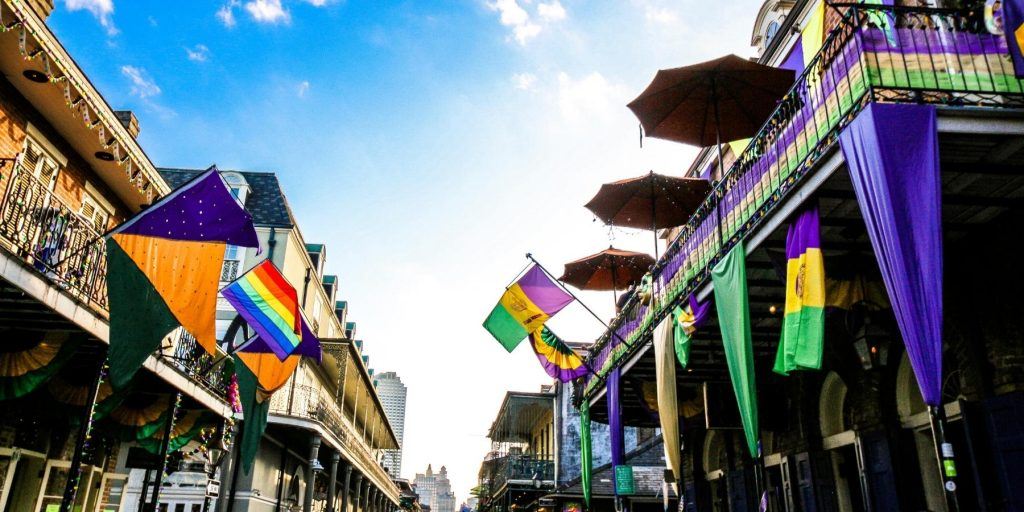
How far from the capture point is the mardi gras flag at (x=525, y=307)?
13156 millimetres

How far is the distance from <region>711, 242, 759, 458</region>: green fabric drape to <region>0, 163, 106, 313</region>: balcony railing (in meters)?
8.04

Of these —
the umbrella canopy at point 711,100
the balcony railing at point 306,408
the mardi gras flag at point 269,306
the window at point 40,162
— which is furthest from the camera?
the balcony railing at point 306,408

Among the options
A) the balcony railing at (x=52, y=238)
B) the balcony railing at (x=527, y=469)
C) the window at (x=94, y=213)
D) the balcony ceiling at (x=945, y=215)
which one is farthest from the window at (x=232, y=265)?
the balcony railing at (x=527, y=469)

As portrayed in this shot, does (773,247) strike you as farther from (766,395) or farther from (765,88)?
(766,395)

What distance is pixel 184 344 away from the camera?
11938 mm

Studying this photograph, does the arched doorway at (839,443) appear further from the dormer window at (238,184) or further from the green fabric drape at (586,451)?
the dormer window at (238,184)

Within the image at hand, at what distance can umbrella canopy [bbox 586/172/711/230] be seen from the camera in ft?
48.2

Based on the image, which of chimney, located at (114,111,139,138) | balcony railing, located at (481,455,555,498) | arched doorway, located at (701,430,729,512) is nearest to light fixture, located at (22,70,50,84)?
chimney, located at (114,111,139,138)

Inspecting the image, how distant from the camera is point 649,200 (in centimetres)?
1532

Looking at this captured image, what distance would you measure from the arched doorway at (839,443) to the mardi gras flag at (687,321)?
107 inches

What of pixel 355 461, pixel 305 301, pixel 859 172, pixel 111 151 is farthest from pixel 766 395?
pixel 355 461

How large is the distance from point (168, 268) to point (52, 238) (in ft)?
5.23

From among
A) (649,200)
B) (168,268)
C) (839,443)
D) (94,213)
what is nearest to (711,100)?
(649,200)

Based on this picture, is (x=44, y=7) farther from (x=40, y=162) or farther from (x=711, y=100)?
(x=711, y=100)
